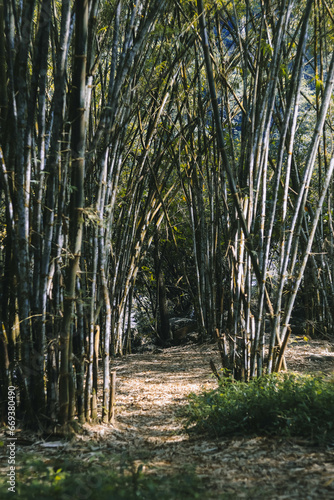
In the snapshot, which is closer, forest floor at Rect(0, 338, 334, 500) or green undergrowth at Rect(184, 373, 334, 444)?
forest floor at Rect(0, 338, 334, 500)

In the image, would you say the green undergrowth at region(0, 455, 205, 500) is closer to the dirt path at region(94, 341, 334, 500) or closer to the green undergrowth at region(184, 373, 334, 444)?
the dirt path at region(94, 341, 334, 500)

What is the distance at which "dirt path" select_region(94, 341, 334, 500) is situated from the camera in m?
1.56

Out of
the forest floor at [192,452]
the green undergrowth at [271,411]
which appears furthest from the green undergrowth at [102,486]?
the green undergrowth at [271,411]

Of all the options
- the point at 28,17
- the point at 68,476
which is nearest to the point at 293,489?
the point at 68,476

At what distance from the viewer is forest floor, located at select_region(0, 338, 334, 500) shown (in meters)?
1.56

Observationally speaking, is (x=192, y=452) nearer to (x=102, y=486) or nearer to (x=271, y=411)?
(x=271, y=411)

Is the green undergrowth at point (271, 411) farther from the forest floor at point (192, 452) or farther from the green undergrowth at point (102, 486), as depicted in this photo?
the green undergrowth at point (102, 486)

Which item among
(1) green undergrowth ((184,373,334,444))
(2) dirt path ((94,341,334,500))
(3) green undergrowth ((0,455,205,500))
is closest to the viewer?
(3) green undergrowth ((0,455,205,500))

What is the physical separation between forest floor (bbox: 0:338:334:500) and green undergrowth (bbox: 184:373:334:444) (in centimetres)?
6

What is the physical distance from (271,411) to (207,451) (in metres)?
0.32

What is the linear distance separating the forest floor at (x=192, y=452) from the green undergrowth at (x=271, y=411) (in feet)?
0.20

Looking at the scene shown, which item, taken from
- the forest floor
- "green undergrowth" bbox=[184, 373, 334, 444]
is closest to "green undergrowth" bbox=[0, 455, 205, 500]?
the forest floor

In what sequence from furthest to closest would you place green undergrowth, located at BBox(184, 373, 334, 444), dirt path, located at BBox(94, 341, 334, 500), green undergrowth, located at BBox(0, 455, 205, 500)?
1. green undergrowth, located at BBox(184, 373, 334, 444)
2. dirt path, located at BBox(94, 341, 334, 500)
3. green undergrowth, located at BBox(0, 455, 205, 500)

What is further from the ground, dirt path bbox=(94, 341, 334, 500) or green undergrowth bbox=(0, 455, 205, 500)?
green undergrowth bbox=(0, 455, 205, 500)
